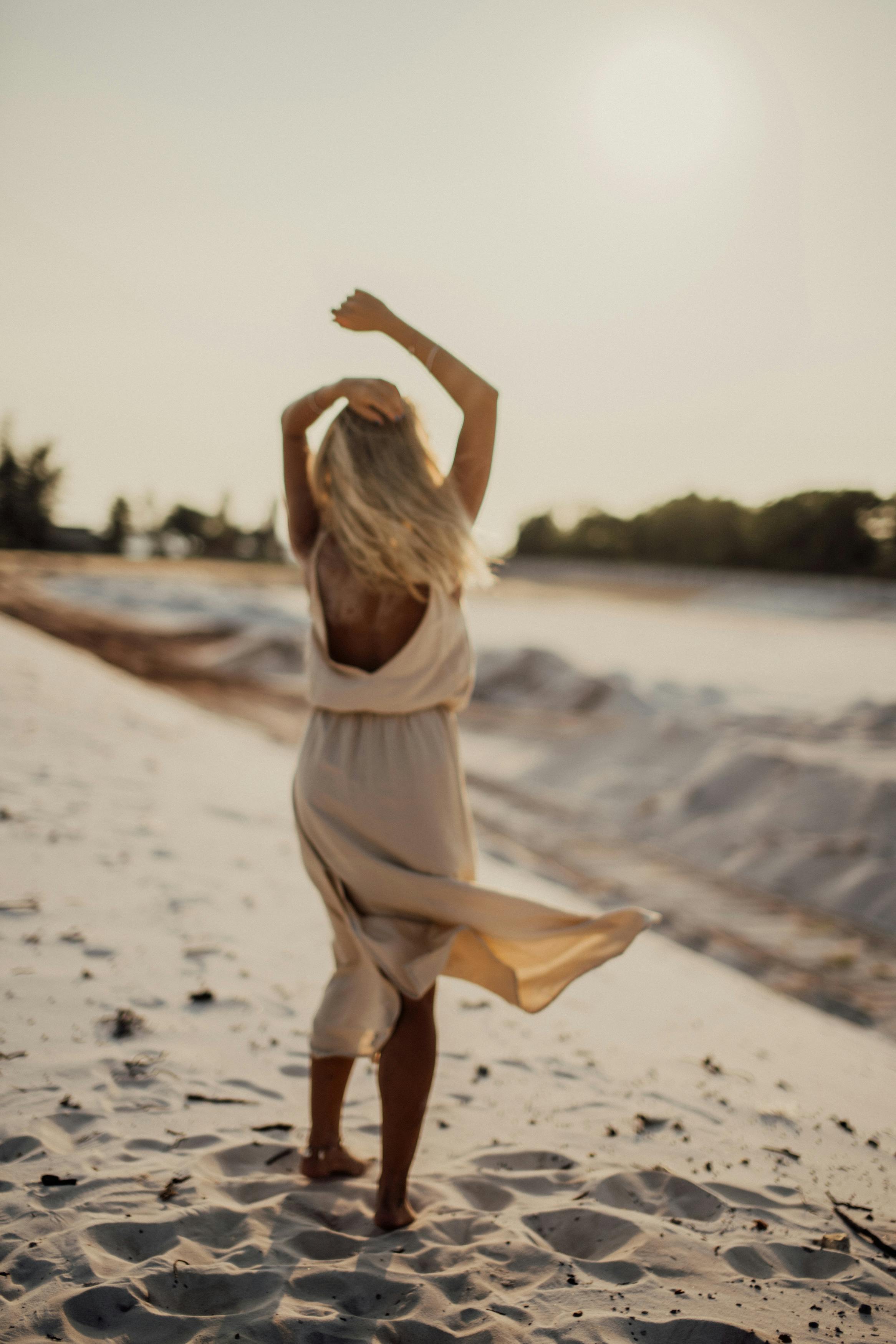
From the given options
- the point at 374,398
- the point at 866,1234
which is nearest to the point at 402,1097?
the point at 866,1234

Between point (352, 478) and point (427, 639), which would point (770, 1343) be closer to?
point (427, 639)

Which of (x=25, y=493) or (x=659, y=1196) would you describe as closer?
(x=659, y=1196)

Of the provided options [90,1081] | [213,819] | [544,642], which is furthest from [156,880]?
[544,642]

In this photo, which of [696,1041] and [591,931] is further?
[696,1041]

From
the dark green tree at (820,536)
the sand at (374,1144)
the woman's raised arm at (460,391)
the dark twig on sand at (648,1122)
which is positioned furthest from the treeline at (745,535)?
the woman's raised arm at (460,391)

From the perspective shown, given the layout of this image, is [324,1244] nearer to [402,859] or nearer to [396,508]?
[402,859]

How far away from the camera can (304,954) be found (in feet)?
12.4

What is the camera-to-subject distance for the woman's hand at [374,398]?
2043 millimetres

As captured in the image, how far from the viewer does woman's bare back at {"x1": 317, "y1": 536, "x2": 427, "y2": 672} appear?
217cm

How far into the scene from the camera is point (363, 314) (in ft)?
7.09

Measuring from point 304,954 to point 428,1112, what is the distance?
3.81ft

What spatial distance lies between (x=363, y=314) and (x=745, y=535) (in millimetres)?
45213

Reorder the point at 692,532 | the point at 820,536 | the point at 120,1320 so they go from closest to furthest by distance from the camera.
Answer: the point at 120,1320, the point at 820,536, the point at 692,532

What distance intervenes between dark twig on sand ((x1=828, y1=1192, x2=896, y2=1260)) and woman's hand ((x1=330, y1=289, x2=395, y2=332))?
8.51ft
